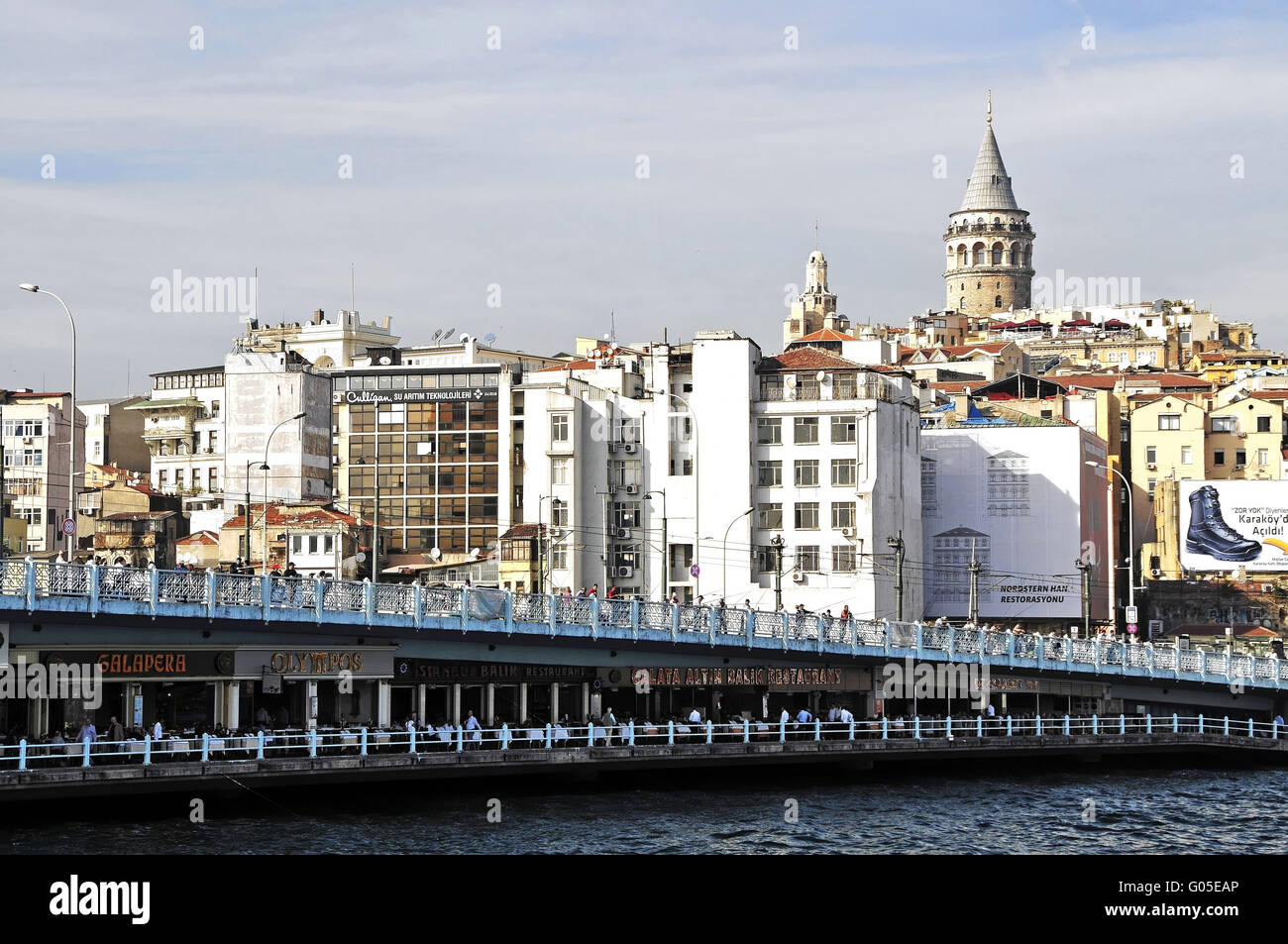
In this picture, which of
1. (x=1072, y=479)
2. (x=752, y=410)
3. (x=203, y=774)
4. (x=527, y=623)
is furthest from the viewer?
(x=1072, y=479)

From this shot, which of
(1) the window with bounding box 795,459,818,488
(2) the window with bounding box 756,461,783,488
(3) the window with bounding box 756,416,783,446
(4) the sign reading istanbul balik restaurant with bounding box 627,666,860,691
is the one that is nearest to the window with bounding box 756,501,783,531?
(2) the window with bounding box 756,461,783,488

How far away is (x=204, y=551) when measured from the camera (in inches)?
4050

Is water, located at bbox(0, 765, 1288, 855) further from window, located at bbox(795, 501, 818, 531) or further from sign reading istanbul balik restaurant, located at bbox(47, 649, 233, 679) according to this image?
window, located at bbox(795, 501, 818, 531)

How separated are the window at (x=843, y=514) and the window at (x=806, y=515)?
1000 mm

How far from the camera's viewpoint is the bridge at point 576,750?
1624 inches

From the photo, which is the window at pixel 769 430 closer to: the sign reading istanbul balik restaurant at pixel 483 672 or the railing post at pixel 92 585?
the sign reading istanbul balik restaurant at pixel 483 672

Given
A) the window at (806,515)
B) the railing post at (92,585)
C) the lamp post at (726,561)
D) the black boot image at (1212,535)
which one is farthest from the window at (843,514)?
the railing post at (92,585)

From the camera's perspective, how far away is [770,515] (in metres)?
96.2

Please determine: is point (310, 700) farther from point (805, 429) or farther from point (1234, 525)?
point (1234, 525)

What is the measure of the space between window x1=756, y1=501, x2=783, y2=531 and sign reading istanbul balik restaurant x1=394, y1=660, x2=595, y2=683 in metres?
39.2
